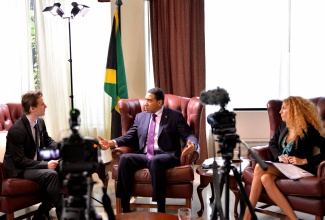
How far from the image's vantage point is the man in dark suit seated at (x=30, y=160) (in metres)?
2.65

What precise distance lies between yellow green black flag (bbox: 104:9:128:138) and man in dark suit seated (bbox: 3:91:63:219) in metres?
1.24

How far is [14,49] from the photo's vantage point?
4.26 meters

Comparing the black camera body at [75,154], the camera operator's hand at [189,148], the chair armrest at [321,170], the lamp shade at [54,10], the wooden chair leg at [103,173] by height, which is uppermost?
the lamp shade at [54,10]

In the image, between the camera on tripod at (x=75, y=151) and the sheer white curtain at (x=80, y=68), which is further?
the sheer white curtain at (x=80, y=68)

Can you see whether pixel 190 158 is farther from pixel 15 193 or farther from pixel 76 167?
pixel 76 167

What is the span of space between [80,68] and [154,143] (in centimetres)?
177

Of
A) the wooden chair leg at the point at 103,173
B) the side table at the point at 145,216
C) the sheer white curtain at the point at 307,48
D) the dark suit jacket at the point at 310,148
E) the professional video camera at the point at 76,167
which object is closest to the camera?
the professional video camera at the point at 76,167

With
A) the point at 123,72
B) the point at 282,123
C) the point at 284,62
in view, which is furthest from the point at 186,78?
the point at 282,123

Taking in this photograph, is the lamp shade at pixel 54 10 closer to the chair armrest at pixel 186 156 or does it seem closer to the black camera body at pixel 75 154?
the chair armrest at pixel 186 156

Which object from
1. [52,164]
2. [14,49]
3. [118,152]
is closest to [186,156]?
[118,152]

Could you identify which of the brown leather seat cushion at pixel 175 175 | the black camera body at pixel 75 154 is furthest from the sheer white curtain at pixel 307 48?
the black camera body at pixel 75 154

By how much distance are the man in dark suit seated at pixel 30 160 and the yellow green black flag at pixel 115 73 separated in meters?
1.24

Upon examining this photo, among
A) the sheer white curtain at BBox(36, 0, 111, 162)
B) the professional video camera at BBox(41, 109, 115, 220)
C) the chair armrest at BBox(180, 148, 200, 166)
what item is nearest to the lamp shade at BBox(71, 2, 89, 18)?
the sheer white curtain at BBox(36, 0, 111, 162)

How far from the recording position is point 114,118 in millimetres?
3977
